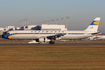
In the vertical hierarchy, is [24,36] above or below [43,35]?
below

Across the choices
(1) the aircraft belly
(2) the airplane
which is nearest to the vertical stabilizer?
(2) the airplane

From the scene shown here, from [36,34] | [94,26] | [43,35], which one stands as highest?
[94,26]

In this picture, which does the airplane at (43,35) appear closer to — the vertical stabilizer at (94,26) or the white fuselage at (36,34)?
the white fuselage at (36,34)

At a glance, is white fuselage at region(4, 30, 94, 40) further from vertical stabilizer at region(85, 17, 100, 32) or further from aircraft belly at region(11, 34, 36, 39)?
vertical stabilizer at region(85, 17, 100, 32)

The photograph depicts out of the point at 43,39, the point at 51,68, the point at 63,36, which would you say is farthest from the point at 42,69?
the point at 63,36

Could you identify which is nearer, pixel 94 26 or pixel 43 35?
pixel 43 35

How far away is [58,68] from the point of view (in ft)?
53.8

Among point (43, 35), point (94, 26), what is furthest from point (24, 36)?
point (94, 26)

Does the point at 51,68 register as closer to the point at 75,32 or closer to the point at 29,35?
the point at 29,35

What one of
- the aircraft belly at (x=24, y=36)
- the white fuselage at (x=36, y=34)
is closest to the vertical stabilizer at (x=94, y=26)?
the white fuselage at (x=36, y=34)

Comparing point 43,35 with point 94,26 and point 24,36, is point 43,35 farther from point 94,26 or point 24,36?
point 94,26

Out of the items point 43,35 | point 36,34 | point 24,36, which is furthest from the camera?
point 43,35

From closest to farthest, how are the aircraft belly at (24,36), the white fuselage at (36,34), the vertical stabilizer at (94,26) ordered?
the aircraft belly at (24,36), the white fuselage at (36,34), the vertical stabilizer at (94,26)

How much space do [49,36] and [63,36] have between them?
204 inches
